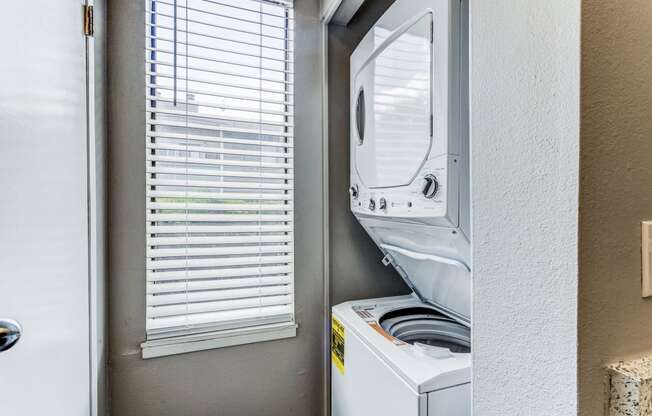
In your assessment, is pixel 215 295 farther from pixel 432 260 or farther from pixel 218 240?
pixel 432 260

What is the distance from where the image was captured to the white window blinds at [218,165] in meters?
1.71

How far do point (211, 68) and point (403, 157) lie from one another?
3.95ft

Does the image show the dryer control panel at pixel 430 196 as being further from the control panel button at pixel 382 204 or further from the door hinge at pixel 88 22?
the door hinge at pixel 88 22

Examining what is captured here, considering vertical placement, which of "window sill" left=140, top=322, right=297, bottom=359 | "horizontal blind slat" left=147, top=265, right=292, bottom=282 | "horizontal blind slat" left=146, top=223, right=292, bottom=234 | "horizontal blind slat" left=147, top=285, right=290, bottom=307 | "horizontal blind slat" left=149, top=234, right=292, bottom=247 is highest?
"horizontal blind slat" left=146, top=223, right=292, bottom=234

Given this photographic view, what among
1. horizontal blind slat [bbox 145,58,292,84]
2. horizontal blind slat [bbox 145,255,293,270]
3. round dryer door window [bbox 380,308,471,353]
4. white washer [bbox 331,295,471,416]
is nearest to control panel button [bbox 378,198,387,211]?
white washer [bbox 331,295,471,416]

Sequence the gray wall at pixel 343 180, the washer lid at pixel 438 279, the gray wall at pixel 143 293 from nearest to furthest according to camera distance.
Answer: the washer lid at pixel 438 279
the gray wall at pixel 143 293
the gray wall at pixel 343 180

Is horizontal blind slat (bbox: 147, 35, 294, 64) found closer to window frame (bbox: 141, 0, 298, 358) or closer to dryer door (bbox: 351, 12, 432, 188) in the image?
window frame (bbox: 141, 0, 298, 358)

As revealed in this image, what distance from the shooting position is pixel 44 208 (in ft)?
3.29

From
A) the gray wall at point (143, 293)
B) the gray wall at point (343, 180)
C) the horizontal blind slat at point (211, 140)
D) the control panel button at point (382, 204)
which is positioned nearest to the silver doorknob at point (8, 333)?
the gray wall at point (143, 293)

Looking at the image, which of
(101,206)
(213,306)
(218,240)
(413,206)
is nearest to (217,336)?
(213,306)

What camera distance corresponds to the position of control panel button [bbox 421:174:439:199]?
3.52ft

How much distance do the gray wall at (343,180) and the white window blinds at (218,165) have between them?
0.84 ft

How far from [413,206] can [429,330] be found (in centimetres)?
89

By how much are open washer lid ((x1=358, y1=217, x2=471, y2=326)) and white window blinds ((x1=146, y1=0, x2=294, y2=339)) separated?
62 centimetres
